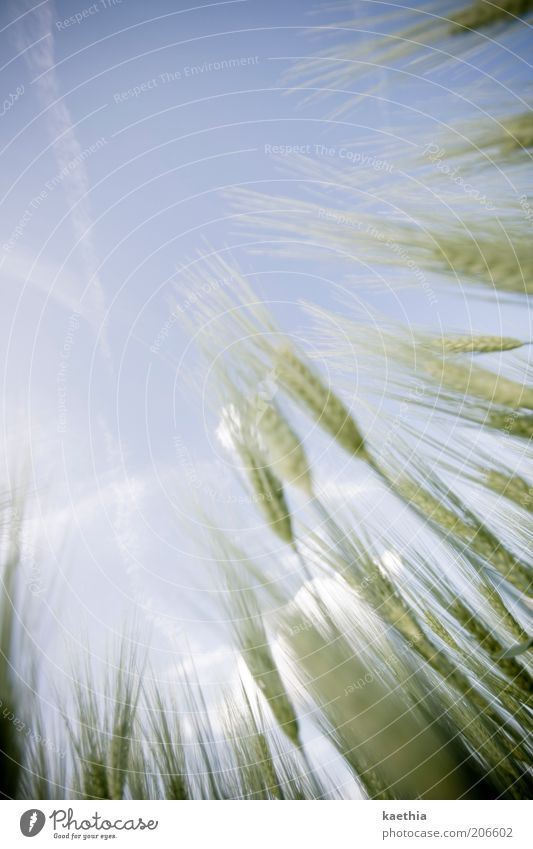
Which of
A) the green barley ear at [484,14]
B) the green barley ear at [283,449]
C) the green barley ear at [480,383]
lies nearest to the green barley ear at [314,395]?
the green barley ear at [283,449]

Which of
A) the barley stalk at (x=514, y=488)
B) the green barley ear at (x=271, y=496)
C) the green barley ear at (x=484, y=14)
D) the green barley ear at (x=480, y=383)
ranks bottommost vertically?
the barley stalk at (x=514, y=488)

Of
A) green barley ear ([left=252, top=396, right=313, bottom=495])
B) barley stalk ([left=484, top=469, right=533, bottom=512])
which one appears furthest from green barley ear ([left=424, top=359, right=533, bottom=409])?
green barley ear ([left=252, top=396, right=313, bottom=495])

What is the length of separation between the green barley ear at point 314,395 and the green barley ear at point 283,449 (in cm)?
5

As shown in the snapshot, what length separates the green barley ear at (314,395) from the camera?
86 centimetres

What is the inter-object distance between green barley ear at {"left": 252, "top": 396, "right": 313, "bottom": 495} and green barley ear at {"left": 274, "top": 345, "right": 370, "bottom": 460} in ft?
0.15

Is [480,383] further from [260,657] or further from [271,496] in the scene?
[260,657]

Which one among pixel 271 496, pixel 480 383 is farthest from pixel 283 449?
pixel 480 383

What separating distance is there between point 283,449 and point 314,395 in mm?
104

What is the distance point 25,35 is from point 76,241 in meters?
0.36

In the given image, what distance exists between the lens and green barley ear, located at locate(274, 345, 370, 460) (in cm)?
86

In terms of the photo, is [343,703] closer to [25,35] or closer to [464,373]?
[464,373]

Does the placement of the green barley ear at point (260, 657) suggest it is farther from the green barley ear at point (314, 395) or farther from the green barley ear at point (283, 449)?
the green barley ear at point (314, 395)

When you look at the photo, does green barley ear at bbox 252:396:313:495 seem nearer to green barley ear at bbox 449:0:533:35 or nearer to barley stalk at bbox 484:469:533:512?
barley stalk at bbox 484:469:533:512

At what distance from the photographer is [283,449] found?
887mm
